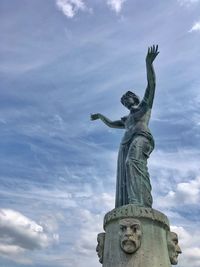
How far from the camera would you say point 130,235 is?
30.0 feet

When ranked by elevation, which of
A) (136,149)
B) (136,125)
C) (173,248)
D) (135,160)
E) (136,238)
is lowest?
(136,238)

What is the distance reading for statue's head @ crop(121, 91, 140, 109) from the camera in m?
12.2

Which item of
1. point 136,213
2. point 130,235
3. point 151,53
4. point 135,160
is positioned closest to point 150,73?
point 151,53

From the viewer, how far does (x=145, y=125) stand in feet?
37.9

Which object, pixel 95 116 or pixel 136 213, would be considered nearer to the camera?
pixel 136 213

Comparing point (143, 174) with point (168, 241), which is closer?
point (168, 241)

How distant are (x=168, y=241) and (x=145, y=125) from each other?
3303 millimetres

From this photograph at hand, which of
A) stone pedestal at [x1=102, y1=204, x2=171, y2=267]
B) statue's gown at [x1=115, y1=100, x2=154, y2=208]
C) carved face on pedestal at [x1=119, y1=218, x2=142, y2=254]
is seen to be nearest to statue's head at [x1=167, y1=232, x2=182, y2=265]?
stone pedestal at [x1=102, y1=204, x2=171, y2=267]

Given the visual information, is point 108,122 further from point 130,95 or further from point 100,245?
point 100,245

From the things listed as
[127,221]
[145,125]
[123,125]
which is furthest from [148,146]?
[127,221]

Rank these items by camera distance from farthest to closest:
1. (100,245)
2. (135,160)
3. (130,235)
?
1. (135,160)
2. (100,245)
3. (130,235)

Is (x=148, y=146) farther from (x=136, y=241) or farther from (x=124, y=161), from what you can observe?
(x=136, y=241)

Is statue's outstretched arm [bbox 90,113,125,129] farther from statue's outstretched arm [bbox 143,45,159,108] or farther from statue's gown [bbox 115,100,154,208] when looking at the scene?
statue's outstretched arm [bbox 143,45,159,108]

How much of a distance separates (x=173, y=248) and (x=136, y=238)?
4.14 feet
